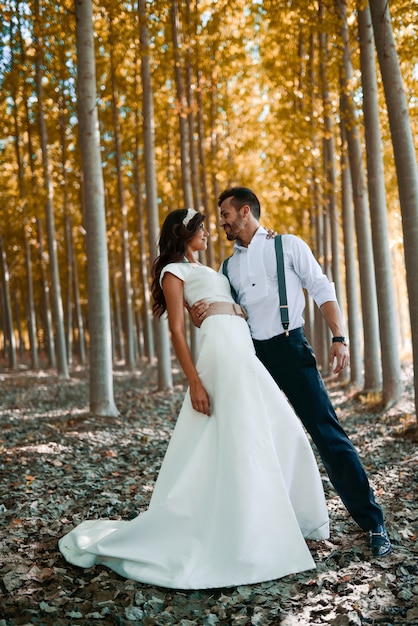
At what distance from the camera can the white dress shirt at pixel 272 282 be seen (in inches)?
173

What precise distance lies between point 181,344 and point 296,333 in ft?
3.16

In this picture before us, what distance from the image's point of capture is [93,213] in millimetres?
9992

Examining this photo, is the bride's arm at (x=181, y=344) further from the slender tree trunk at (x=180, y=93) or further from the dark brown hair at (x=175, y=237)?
the slender tree trunk at (x=180, y=93)

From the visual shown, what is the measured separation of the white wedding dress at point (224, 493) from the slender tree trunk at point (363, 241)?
7436 mm

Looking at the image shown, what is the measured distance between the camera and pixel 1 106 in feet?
65.0

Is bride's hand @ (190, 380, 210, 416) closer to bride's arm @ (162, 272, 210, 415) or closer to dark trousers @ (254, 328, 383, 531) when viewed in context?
bride's arm @ (162, 272, 210, 415)

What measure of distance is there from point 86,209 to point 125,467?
5036 millimetres

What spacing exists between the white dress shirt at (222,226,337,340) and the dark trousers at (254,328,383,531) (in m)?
0.14

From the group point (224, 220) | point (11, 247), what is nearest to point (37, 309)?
point (11, 247)

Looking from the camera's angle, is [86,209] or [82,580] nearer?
[82,580]

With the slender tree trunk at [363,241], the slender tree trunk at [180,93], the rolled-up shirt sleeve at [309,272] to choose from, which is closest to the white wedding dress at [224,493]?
the rolled-up shirt sleeve at [309,272]

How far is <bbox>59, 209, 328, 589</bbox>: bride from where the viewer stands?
3.79 m

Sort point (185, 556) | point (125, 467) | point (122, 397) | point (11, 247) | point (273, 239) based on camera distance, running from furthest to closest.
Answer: point (11, 247)
point (122, 397)
point (125, 467)
point (273, 239)
point (185, 556)

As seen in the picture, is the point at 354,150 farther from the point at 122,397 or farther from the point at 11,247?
the point at 11,247
